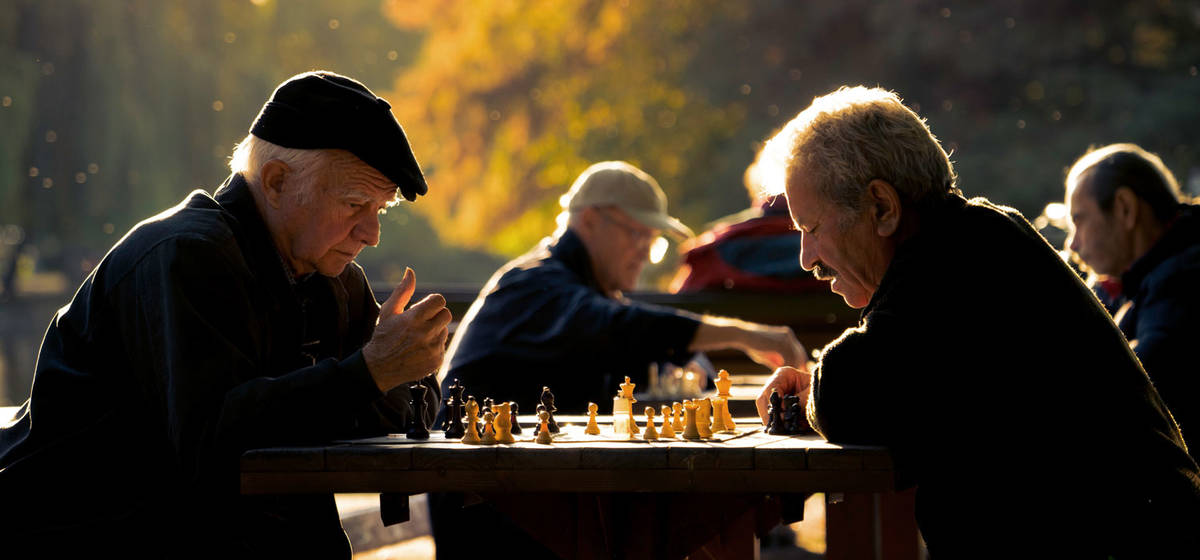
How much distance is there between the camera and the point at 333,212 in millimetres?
2779

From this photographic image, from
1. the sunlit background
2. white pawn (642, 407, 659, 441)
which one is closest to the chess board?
white pawn (642, 407, 659, 441)

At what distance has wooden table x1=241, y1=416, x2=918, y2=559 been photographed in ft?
7.47

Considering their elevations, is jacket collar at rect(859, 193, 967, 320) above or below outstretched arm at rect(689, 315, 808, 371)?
above

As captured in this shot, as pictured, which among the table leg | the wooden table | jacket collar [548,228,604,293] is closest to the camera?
the wooden table

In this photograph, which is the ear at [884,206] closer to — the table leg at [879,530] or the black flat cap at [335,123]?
the black flat cap at [335,123]

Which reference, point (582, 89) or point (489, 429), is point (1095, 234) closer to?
point (489, 429)

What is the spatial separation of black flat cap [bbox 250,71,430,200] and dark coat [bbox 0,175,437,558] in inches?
9.7

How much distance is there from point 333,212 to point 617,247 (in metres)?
2.40

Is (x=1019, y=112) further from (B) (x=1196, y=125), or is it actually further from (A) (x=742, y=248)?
(A) (x=742, y=248)

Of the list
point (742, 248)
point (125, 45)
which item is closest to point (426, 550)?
point (742, 248)

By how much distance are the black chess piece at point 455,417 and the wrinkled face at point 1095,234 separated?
2504 mm

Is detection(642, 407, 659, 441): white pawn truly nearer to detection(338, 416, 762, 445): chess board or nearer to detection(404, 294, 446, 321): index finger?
detection(338, 416, 762, 445): chess board

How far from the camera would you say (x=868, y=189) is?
2.44 m

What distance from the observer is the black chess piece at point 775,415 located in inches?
107
